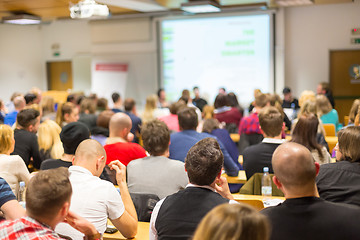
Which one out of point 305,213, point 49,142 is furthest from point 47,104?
point 305,213

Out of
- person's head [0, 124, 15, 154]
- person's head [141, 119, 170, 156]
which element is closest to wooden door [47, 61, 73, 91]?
person's head [0, 124, 15, 154]

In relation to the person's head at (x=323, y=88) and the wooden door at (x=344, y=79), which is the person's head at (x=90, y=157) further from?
the wooden door at (x=344, y=79)

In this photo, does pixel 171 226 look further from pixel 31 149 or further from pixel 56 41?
pixel 56 41

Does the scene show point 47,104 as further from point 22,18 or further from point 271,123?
point 271,123

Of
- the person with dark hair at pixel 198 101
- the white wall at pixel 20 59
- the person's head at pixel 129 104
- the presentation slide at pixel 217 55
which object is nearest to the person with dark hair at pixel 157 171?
the person's head at pixel 129 104

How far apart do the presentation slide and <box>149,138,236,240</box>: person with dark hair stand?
350 inches

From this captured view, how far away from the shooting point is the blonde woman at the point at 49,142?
458 cm

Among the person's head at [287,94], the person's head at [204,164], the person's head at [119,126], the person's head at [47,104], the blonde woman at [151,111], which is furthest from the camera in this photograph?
the person's head at [287,94]

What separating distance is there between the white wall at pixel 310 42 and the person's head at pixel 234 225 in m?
10.2

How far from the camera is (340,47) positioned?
34.7 feet

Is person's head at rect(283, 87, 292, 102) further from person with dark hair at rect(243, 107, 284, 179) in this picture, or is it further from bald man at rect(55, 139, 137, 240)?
bald man at rect(55, 139, 137, 240)

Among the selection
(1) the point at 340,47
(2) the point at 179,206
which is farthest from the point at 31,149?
(1) the point at 340,47

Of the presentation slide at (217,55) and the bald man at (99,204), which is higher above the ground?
the presentation slide at (217,55)

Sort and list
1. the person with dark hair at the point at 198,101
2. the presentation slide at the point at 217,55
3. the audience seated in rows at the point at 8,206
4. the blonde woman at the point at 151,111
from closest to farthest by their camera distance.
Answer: the audience seated in rows at the point at 8,206 < the blonde woman at the point at 151,111 < the person with dark hair at the point at 198,101 < the presentation slide at the point at 217,55
